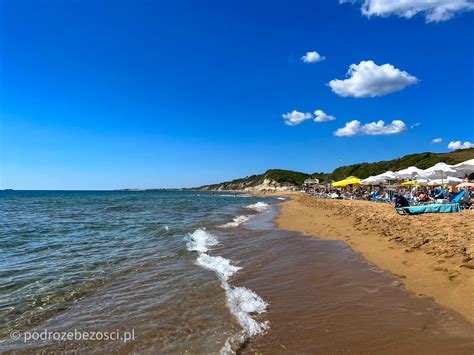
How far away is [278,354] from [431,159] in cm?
8735

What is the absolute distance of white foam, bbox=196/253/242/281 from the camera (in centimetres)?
821

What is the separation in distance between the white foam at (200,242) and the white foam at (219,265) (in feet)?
3.90

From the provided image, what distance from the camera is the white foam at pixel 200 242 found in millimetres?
11935

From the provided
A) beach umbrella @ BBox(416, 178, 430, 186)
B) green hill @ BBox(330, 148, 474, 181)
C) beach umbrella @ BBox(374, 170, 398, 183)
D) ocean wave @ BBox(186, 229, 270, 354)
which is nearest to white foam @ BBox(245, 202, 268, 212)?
beach umbrella @ BBox(374, 170, 398, 183)

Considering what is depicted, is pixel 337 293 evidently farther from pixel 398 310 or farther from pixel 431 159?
pixel 431 159

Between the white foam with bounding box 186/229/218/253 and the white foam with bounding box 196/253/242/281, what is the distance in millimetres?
1188

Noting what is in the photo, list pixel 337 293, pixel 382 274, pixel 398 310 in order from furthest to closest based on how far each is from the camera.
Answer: pixel 382 274
pixel 337 293
pixel 398 310

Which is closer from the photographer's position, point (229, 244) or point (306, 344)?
point (306, 344)

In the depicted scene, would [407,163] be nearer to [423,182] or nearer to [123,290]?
[423,182]

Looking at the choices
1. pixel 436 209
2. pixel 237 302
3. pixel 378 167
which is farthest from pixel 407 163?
pixel 237 302

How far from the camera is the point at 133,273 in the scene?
859 cm

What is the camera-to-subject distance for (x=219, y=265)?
9.13m

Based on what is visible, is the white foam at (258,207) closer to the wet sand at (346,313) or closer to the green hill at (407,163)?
the wet sand at (346,313)

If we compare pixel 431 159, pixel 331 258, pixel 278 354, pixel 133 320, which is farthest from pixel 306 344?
pixel 431 159
